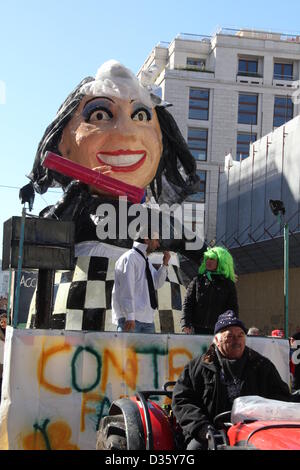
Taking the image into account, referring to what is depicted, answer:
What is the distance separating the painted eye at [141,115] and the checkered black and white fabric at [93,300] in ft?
5.96

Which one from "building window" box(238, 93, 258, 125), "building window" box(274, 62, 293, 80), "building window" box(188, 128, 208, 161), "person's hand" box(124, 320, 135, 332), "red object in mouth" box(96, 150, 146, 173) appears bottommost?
"person's hand" box(124, 320, 135, 332)

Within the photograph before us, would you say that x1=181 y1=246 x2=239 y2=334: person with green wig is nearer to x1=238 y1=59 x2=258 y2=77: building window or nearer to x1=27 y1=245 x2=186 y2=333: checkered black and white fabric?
x1=27 y1=245 x2=186 y2=333: checkered black and white fabric

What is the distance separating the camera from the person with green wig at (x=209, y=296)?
23.5 feet

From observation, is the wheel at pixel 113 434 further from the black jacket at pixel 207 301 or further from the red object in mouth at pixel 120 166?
the red object in mouth at pixel 120 166

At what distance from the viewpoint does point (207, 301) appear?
7.18 metres

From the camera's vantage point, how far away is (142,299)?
7094 mm

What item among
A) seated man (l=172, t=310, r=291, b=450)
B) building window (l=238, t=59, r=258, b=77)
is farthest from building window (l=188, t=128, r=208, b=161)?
seated man (l=172, t=310, r=291, b=450)

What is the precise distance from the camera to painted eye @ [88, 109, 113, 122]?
9.07m

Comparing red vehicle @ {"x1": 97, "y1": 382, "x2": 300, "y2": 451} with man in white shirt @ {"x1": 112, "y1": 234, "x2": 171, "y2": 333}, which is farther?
man in white shirt @ {"x1": 112, "y1": 234, "x2": 171, "y2": 333}

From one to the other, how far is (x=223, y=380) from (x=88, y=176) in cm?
479

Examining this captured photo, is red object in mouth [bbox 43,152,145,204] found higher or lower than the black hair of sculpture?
lower

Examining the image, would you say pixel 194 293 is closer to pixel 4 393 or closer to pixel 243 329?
pixel 4 393

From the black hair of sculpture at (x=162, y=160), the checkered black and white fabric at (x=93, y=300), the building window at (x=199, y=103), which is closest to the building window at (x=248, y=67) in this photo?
the building window at (x=199, y=103)
